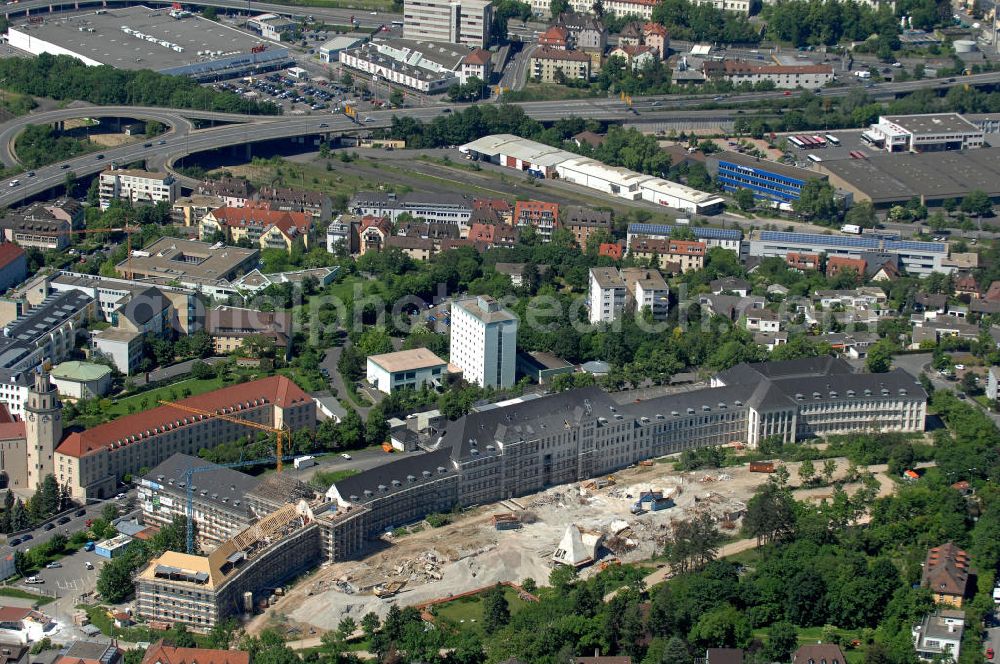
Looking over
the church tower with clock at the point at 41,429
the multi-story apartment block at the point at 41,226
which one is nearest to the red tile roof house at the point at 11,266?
the multi-story apartment block at the point at 41,226

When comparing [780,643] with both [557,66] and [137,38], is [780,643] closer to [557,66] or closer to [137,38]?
[557,66]

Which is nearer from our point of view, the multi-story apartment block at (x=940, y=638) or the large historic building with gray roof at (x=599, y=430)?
the multi-story apartment block at (x=940, y=638)

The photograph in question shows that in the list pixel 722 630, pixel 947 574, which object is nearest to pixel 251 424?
pixel 722 630

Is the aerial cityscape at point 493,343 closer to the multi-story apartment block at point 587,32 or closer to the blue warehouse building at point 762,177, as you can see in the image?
the blue warehouse building at point 762,177

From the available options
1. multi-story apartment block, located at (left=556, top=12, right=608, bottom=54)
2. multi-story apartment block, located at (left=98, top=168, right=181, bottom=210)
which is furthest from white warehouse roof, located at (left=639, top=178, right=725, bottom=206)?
multi-story apartment block, located at (left=98, top=168, right=181, bottom=210)

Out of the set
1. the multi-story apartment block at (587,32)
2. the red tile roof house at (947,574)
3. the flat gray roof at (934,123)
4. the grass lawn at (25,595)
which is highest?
the multi-story apartment block at (587,32)

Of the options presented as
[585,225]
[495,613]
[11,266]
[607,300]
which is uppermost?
[585,225]
